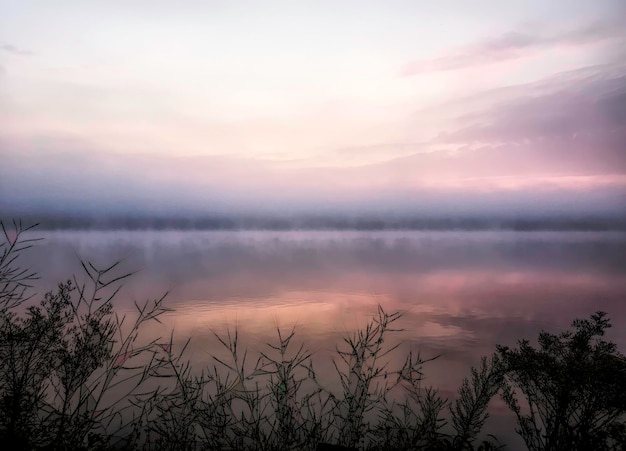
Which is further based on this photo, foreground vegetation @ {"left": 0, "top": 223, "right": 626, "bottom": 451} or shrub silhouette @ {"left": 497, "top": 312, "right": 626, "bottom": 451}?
shrub silhouette @ {"left": 497, "top": 312, "right": 626, "bottom": 451}

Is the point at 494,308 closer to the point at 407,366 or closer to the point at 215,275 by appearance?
the point at 215,275

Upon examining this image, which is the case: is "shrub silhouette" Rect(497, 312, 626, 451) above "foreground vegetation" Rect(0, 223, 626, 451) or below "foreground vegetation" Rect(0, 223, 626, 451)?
below

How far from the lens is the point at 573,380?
6.99m

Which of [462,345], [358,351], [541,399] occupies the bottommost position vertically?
[462,345]

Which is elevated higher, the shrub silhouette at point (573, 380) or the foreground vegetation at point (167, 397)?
the foreground vegetation at point (167, 397)

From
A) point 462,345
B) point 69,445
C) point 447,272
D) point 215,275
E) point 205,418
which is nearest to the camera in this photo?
point 69,445

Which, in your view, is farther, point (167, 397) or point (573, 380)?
point (573, 380)

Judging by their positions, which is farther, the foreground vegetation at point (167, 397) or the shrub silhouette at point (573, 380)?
the shrub silhouette at point (573, 380)

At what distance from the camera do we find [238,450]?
14.7 ft

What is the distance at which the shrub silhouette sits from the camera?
632cm

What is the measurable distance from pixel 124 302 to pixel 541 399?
20.3 meters

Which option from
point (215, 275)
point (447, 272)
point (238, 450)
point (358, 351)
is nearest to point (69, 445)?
point (238, 450)

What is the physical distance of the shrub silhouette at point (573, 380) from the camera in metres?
6.32

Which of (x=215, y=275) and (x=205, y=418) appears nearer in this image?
(x=205, y=418)
